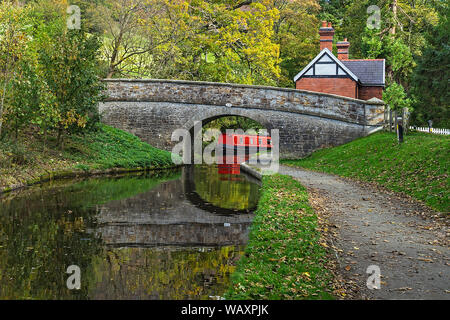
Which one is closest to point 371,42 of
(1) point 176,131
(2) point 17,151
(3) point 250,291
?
(1) point 176,131

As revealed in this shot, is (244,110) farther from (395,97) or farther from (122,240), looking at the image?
(122,240)

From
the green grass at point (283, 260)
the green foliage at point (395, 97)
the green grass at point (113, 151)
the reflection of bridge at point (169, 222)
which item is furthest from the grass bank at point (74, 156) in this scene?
the green foliage at point (395, 97)

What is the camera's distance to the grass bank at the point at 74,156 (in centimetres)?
1585

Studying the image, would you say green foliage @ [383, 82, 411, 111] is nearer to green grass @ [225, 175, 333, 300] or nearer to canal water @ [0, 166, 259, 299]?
canal water @ [0, 166, 259, 299]

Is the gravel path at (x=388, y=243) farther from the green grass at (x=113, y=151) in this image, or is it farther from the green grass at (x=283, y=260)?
the green grass at (x=113, y=151)

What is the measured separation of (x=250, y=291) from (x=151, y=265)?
2.22 meters

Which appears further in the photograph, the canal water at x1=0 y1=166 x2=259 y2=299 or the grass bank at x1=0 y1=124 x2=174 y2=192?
the grass bank at x1=0 y1=124 x2=174 y2=192

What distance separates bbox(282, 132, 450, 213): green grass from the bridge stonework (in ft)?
6.76

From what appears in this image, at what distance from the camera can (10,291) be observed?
240 inches

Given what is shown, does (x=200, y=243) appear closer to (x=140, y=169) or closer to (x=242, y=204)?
(x=242, y=204)

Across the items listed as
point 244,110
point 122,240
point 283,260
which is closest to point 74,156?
point 244,110

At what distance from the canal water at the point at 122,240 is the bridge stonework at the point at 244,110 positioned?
35.3ft

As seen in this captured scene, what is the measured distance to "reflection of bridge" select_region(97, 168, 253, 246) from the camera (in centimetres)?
908

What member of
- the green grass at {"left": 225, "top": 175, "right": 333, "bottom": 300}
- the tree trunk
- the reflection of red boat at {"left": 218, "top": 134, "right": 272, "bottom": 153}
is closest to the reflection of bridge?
the green grass at {"left": 225, "top": 175, "right": 333, "bottom": 300}
